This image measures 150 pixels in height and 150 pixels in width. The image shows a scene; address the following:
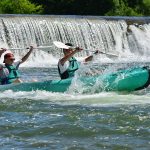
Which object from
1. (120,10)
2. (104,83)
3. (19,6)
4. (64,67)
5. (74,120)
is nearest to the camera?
(74,120)

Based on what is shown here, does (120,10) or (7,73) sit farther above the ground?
(7,73)

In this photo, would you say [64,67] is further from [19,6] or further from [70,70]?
[19,6]

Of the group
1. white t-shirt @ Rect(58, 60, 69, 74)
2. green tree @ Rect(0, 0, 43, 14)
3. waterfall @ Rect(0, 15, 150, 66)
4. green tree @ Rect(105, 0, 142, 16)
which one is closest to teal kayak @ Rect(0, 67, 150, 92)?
white t-shirt @ Rect(58, 60, 69, 74)

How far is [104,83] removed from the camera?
36.3 feet

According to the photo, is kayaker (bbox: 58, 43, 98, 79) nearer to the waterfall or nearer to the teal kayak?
the teal kayak

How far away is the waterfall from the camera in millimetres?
21000

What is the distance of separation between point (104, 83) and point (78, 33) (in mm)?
11514

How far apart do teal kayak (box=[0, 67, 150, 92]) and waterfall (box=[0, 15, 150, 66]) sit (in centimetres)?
871

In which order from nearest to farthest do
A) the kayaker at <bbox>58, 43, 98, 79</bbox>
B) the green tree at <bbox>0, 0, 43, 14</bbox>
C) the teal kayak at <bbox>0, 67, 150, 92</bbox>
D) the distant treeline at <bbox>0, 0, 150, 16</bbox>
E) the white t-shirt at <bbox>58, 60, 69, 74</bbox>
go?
the teal kayak at <bbox>0, 67, 150, 92</bbox>, the kayaker at <bbox>58, 43, 98, 79</bbox>, the white t-shirt at <bbox>58, 60, 69, 74</bbox>, the green tree at <bbox>0, 0, 43, 14</bbox>, the distant treeline at <bbox>0, 0, 150, 16</bbox>

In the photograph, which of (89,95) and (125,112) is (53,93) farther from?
(125,112)

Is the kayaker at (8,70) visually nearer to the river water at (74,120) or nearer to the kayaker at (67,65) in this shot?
the river water at (74,120)

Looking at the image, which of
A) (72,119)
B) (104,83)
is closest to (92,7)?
(104,83)

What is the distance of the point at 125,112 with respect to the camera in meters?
9.00

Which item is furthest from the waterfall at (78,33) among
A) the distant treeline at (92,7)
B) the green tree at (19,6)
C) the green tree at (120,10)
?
the distant treeline at (92,7)
